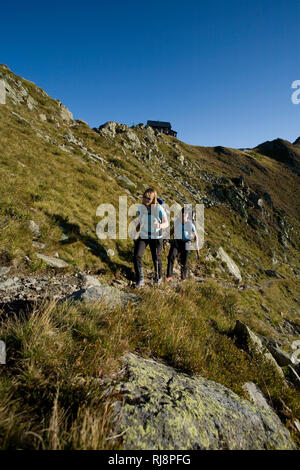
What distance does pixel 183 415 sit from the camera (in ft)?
7.07

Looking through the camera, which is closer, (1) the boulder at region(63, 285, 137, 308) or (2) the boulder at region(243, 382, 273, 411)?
(2) the boulder at region(243, 382, 273, 411)

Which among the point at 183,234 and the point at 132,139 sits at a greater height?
the point at 132,139

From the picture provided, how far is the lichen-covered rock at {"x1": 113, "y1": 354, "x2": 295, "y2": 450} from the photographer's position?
1867 mm

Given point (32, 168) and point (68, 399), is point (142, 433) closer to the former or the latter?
point (68, 399)

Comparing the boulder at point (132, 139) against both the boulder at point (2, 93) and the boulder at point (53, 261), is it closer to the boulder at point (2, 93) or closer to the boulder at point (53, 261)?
the boulder at point (2, 93)

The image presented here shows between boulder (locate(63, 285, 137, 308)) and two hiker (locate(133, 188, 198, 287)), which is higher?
two hiker (locate(133, 188, 198, 287))

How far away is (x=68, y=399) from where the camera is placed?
1.91 meters

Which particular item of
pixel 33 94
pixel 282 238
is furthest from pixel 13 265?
pixel 282 238

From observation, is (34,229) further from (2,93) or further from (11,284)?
(2,93)

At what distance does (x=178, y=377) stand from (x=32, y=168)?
11818mm

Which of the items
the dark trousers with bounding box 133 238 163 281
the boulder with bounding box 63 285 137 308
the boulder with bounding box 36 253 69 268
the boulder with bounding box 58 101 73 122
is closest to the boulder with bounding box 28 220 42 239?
the boulder with bounding box 36 253 69 268

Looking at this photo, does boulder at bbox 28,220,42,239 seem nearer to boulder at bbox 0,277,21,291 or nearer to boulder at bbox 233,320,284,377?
boulder at bbox 0,277,21,291

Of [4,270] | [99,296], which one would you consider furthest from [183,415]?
[4,270]

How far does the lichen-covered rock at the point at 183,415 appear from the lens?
1.87 m
